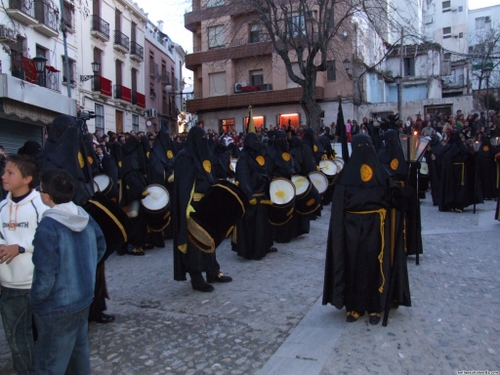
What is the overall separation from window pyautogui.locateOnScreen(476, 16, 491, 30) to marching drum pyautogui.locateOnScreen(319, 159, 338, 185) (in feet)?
174

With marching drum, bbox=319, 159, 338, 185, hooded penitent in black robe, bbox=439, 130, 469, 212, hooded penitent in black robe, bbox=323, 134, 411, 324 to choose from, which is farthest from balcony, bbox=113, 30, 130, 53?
hooded penitent in black robe, bbox=323, 134, 411, 324

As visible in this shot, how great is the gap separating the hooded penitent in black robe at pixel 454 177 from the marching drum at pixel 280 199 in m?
6.43

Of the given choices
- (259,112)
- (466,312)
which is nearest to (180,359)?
(466,312)

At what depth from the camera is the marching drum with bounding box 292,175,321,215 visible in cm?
917

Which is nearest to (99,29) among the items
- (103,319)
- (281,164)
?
(281,164)

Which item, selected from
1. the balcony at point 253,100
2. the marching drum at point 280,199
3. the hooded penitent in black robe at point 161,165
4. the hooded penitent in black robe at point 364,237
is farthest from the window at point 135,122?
the hooded penitent in black robe at point 364,237

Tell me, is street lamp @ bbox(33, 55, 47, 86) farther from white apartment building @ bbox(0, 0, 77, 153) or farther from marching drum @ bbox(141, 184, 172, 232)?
marching drum @ bbox(141, 184, 172, 232)

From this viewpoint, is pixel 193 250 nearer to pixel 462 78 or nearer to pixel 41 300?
pixel 41 300

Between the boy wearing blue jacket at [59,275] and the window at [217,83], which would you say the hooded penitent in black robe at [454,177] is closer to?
the boy wearing blue jacket at [59,275]

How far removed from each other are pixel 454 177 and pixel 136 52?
28.6 m

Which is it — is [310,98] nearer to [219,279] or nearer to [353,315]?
[219,279]

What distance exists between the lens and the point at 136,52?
119 feet

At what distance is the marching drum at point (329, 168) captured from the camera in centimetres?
1247

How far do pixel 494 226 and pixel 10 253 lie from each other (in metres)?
9.85
